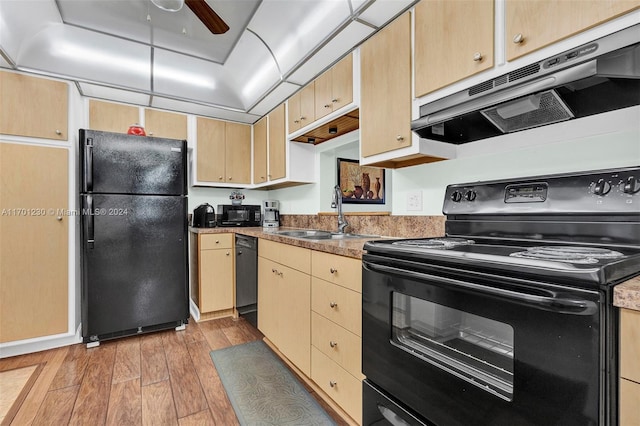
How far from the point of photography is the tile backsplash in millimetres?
1674

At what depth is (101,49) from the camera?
97.0 inches

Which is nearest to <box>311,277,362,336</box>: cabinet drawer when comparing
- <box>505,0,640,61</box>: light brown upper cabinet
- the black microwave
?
<box>505,0,640,61</box>: light brown upper cabinet

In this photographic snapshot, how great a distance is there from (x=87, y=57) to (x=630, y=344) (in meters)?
3.44

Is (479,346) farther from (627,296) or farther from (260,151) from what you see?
(260,151)

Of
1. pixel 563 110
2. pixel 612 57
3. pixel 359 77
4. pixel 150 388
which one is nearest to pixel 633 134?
pixel 563 110

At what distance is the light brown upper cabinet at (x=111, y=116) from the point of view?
112 inches

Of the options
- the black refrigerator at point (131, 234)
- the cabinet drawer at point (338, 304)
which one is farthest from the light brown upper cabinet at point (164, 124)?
the cabinet drawer at point (338, 304)

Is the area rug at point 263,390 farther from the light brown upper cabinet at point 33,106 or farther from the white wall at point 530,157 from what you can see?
the light brown upper cabinet at point 33,106

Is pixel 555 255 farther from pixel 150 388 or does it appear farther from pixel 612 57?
pixel 150 388

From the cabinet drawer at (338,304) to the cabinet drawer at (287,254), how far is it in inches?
4.9

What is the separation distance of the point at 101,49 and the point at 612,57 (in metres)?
3.20

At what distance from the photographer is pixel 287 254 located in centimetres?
196

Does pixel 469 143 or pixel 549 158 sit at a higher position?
pixel 469 143

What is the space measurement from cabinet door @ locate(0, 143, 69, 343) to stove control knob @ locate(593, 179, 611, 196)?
3290mm
